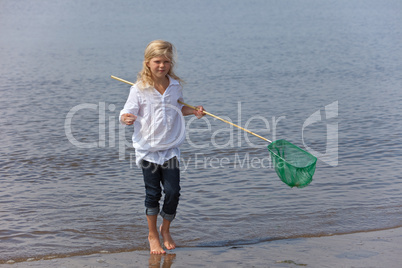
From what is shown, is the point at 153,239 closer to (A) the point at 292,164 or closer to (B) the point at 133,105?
(B) the point at 133,105

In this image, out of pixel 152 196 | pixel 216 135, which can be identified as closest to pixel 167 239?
pixel 152 196

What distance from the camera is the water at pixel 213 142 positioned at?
5.18 m

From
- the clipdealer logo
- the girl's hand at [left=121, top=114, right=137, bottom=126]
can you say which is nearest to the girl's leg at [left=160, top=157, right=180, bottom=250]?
the girl's hand at [left=121, top=114, right=137, bottom=126]

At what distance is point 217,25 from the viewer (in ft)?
96.3

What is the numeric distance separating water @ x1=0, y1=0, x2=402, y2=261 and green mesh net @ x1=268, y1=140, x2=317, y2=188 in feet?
1.62

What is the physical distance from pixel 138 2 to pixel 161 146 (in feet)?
134

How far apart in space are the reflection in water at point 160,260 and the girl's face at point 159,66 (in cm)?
138

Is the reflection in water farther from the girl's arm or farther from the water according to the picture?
the girl's arm

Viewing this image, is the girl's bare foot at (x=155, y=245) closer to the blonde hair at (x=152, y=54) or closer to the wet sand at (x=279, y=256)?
the wet sand at (x=279, y=256)

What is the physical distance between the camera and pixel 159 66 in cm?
434

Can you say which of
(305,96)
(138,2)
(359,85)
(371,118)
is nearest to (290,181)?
(371,118)

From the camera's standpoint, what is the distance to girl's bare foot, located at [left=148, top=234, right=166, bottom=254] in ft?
14.8

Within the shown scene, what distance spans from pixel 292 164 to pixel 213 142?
379cm

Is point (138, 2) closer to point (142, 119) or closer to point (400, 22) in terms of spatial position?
point (400, 22)
